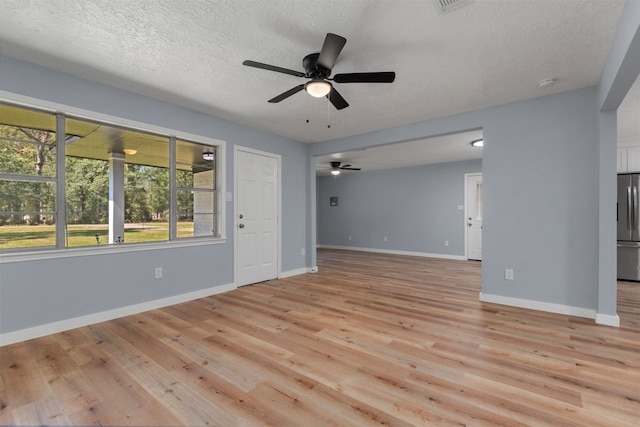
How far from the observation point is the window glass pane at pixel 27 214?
2.61 m

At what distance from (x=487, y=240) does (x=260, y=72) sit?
335cm

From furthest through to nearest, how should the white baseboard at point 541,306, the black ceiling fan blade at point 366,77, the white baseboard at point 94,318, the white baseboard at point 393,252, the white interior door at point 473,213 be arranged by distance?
the white baseboard at point 393,252, the white interior door at point 473,213, the white baseboard at point 541,306, the white baseboard at point 94,318, the black ceiling fan blade at point 366,77

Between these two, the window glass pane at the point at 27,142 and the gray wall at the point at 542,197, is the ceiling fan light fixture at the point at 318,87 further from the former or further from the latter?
the window glass pane at the point at 27,142

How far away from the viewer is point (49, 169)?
2777 millimetres

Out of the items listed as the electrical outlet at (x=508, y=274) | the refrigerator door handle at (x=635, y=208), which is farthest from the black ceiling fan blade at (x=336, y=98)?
the refrigerator door handle at (x=635, y=208)

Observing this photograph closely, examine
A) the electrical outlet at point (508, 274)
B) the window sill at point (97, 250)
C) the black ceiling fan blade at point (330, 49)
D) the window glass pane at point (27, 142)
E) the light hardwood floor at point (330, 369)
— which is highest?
the black ceiling fan blade at point (330, 49)

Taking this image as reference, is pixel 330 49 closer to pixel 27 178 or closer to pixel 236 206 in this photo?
pixel 236 206

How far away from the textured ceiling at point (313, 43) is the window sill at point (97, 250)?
1.75 meters

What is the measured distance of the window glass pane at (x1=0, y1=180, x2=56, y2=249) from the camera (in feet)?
8.57

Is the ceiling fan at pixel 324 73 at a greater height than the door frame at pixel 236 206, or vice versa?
the ceiling fan at pixel 324 73

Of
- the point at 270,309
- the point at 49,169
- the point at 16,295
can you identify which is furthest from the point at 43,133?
the point at 270,309

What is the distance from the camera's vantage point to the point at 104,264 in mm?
3055

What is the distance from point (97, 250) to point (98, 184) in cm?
84

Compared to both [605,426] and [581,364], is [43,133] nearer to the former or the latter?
[605,426]
